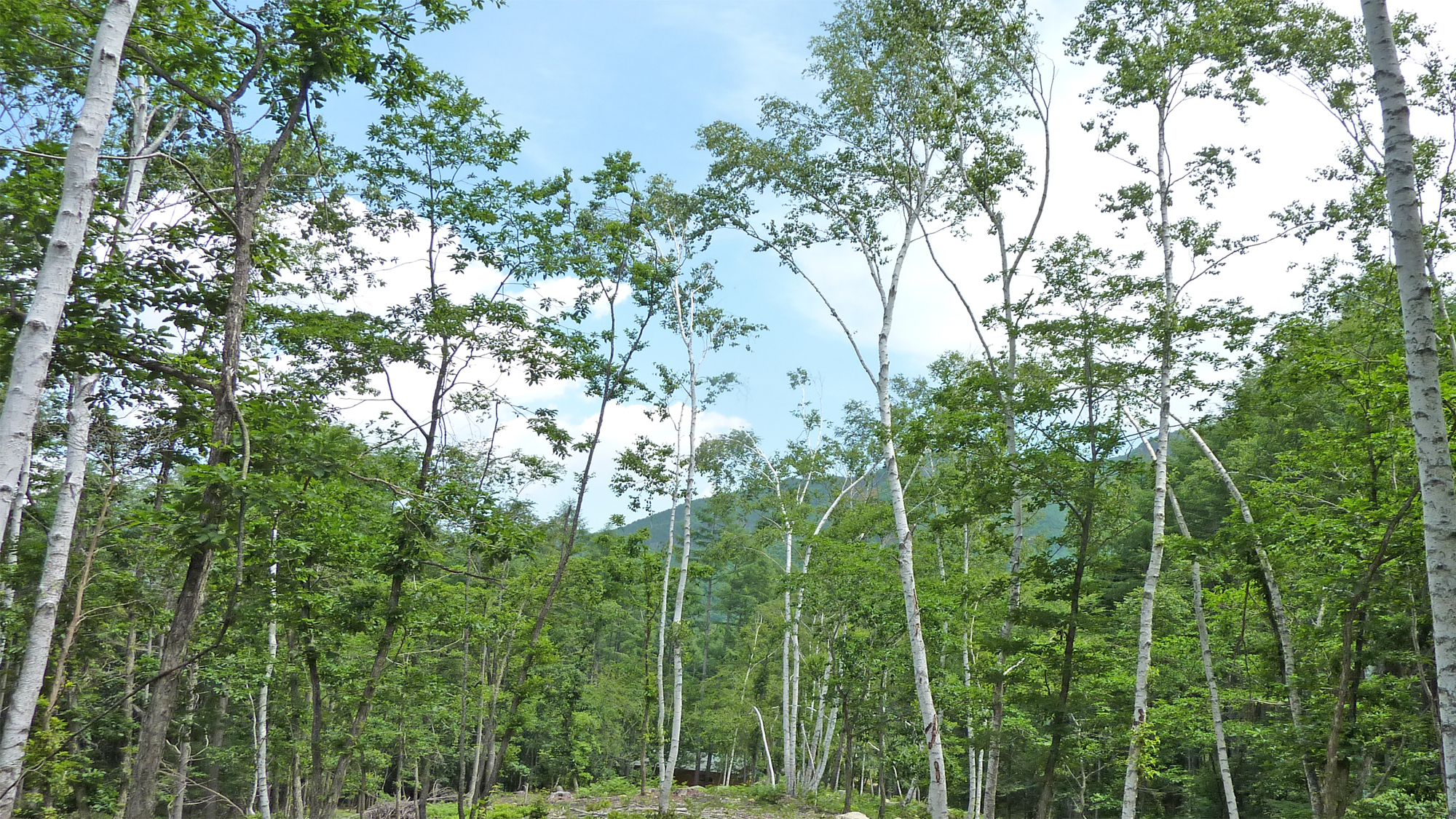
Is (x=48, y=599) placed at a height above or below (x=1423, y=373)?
below

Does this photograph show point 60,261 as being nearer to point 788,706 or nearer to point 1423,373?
point 1423,373

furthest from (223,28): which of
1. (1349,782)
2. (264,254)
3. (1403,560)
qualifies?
(1349,782)

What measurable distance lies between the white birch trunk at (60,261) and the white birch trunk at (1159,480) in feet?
38.5

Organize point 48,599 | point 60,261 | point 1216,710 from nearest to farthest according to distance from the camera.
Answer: point 60,261 → point 48,599 → point 1216,710

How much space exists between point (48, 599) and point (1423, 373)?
12.8 metres

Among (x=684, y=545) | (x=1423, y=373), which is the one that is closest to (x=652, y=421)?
(x=684, y=545)

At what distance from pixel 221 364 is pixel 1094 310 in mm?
11287

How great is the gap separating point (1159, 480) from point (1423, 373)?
23.6ft

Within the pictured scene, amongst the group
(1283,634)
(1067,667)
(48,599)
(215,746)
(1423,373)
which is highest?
(1423,373)

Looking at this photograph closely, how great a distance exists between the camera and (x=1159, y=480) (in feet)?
35.6

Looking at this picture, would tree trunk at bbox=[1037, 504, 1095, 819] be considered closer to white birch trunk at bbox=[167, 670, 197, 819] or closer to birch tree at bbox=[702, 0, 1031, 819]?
birch tree at bbox=[702, 0, 1031, 819]

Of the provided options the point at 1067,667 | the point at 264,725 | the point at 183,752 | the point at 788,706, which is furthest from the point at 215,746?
the point at 1067,667

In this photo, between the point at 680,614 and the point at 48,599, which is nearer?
the point at 48,599

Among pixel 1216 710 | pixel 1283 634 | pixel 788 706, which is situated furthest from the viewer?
pixel 788 706
